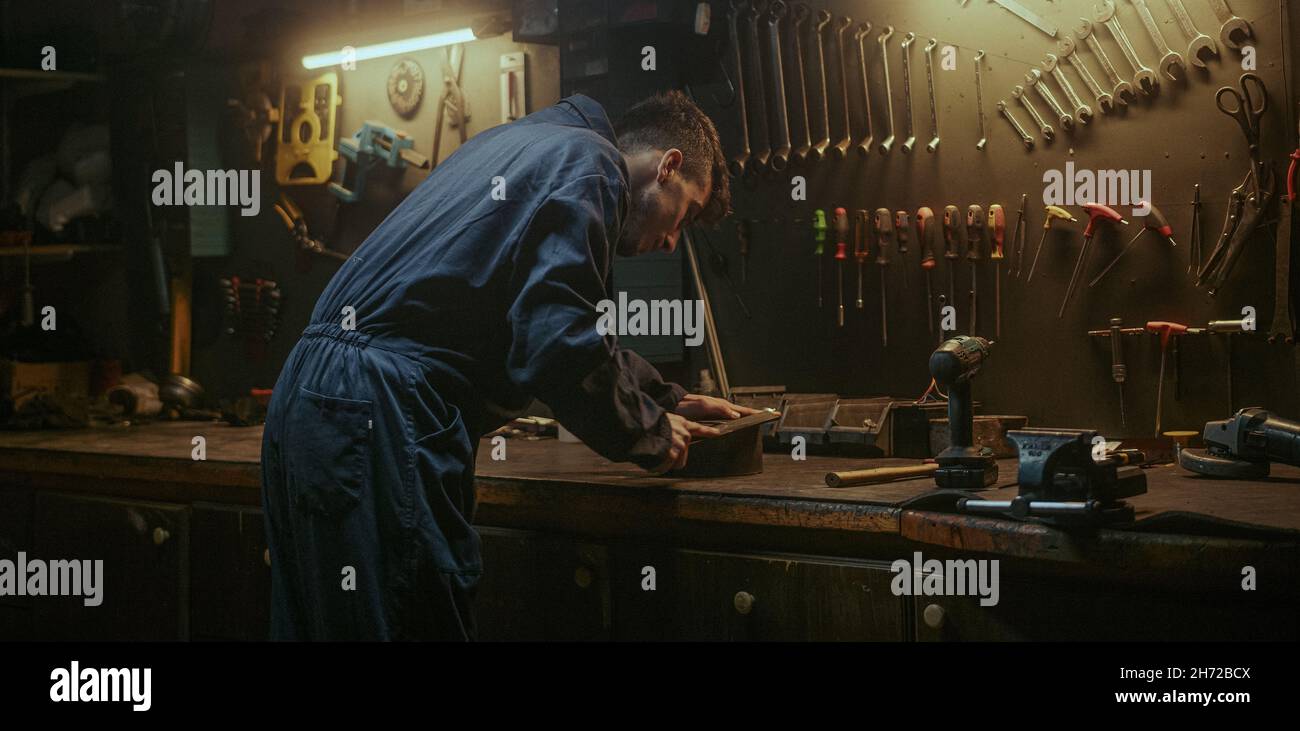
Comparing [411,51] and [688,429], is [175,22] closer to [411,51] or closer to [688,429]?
[411,51]

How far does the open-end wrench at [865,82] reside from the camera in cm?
325

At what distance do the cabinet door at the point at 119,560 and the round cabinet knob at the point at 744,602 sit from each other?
1.47 meters

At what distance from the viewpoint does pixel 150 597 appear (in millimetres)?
3137

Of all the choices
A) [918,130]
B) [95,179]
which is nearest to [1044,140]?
[918,130]

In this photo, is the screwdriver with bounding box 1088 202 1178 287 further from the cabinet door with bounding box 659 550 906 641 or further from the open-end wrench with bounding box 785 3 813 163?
the cabinet door with bounding box 659 550 906 641

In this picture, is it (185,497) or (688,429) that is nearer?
(688,429)

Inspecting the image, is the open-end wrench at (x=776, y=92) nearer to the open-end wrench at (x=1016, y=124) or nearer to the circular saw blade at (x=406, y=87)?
the open-end wrench at (x=1016, y=124)

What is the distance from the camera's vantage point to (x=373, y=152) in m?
3.96

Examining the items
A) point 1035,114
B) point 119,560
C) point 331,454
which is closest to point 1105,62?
point 1035,114

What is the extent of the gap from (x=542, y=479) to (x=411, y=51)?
191cm

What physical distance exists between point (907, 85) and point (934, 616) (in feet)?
5.08

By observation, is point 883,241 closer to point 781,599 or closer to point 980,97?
point 980,97

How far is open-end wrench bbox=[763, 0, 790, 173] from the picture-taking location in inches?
132

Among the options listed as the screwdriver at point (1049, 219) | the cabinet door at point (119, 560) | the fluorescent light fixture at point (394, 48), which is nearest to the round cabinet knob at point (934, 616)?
the screwdriver at point (1049, 219)
